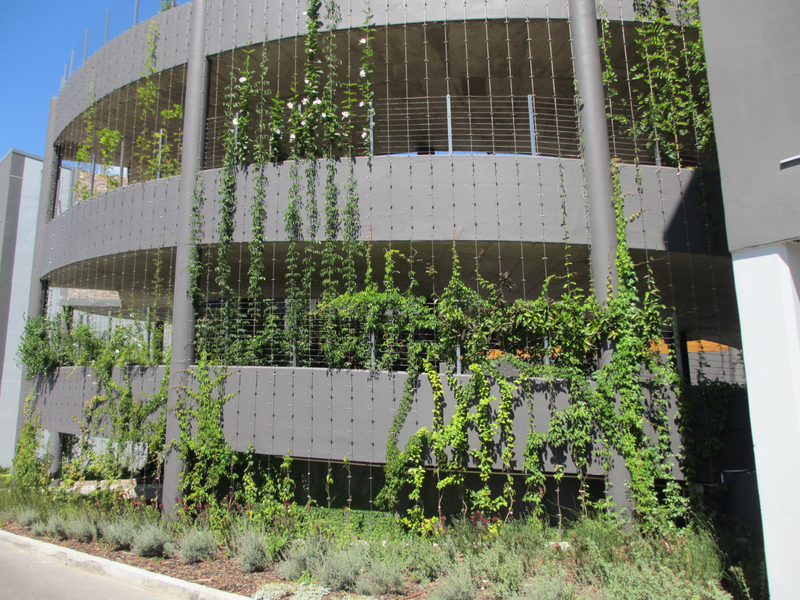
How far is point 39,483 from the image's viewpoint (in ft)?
35.4

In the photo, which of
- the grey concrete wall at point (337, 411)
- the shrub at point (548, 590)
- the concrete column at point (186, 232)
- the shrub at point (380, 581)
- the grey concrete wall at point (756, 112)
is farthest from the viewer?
the concrete column at point (186, 232)

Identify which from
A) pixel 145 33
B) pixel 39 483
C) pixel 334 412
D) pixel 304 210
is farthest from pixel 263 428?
pixel 145 33

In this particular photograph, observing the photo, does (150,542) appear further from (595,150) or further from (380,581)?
(595,150)

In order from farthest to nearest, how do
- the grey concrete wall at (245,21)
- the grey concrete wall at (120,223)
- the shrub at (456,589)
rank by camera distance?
1. the grey concrete wall at (120,223)
2. the grey concrete wall at (245,21)
3. the shrub at (456,589)

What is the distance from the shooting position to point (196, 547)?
23.5 feet

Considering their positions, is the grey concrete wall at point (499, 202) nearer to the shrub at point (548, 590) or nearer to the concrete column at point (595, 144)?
the concrete column at point (595, 144)

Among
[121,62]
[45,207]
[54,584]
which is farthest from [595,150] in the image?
[45,207]

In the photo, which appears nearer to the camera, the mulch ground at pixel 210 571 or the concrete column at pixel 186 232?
the mulch ground at pixel 210 571

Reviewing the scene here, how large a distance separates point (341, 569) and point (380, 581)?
52 centimetres

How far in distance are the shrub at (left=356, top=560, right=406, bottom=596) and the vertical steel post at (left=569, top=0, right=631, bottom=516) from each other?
14.1 feet

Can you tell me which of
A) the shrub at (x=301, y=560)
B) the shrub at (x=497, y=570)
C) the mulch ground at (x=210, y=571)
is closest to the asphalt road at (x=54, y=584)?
the mulch ground at (x=210, y=571)

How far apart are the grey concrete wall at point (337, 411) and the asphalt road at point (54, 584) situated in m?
2.65

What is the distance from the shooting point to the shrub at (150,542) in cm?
738

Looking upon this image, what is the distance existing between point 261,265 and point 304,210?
126cm
